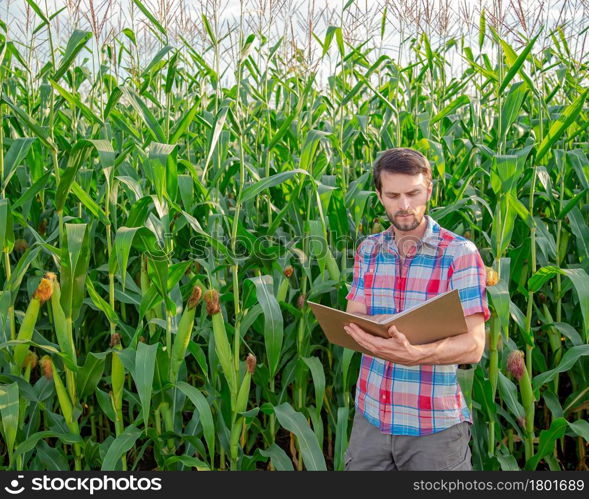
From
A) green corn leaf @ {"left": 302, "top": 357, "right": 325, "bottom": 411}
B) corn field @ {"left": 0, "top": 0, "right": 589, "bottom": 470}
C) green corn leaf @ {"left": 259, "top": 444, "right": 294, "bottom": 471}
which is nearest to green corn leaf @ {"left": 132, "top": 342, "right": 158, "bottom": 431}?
corn field @ {"left": 0, "top": 0, "right": 589, "bottom": 470}

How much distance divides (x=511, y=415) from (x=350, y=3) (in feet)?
8.18

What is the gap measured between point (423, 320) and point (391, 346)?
0.44 feet

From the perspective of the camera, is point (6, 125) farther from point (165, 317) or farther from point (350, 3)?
point (350, 3)

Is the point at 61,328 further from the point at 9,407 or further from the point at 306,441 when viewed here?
the point at 306,441

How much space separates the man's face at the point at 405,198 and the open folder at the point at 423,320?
1.21 feet

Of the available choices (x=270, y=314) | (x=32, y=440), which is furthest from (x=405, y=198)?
(x=32, y=440)

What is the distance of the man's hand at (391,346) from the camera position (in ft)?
6.30

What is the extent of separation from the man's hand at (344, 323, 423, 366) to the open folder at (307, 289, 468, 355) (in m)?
0.02

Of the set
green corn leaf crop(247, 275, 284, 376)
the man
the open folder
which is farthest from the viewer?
green corn leaf crop(247, 275, 284, 376)

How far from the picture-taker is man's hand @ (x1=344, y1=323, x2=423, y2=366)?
1920 mm

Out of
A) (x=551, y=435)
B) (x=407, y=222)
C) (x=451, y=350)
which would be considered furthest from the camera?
(x=551, y=435)

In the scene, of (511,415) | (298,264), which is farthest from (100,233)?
(511,415)

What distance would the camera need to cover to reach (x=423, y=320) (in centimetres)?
191

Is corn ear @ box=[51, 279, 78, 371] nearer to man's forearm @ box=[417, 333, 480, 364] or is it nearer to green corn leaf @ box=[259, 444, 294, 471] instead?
green corn leaf @ box=[259, 444, 294, 471]
